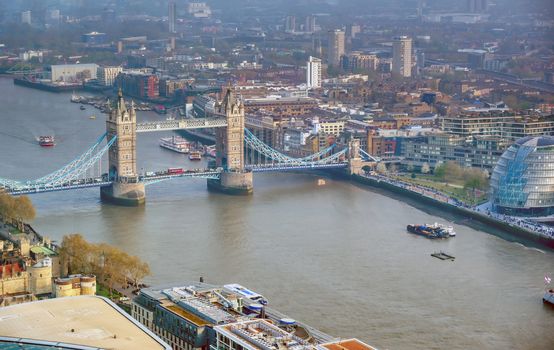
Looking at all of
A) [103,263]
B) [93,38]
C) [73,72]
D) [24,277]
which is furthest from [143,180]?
[93,38]

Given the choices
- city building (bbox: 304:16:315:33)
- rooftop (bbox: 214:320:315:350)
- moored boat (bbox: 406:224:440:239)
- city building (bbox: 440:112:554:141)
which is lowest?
moored boat (bbox: 406:224:440:239)

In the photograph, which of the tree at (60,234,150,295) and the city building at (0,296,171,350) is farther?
the tree at (60,234,150,295)

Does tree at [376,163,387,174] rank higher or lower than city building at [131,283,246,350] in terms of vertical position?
lower

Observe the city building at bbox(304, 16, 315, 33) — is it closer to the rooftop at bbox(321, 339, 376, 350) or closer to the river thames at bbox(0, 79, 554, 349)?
the river thames at bbox(0, 79, 554, 349)

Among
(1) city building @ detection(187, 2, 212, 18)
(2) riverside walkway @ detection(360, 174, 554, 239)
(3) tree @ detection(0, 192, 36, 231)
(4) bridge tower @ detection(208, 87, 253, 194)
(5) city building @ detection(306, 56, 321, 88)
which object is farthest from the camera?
(1) city building @ detection(187, 2, 212, 18)

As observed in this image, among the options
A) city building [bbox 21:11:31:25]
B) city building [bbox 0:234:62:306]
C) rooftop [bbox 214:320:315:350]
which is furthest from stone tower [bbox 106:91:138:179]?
city building [bbox 21:11:31:25]

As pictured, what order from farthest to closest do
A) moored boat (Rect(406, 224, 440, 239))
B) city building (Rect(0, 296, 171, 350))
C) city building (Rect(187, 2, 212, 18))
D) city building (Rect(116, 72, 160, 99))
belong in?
1. city building (Rect(187, 2, 212, 18))
2. city building (Rect(116, 72, 160, 99))
3. moored boat (Rect(406, 224, 440, 239))
4. city building (Rect(0, 296, 171, 350))

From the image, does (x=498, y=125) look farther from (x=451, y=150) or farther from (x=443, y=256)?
(x=443, y=256)

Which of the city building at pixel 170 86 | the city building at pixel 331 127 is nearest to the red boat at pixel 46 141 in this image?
the city building at pixel 331 127
